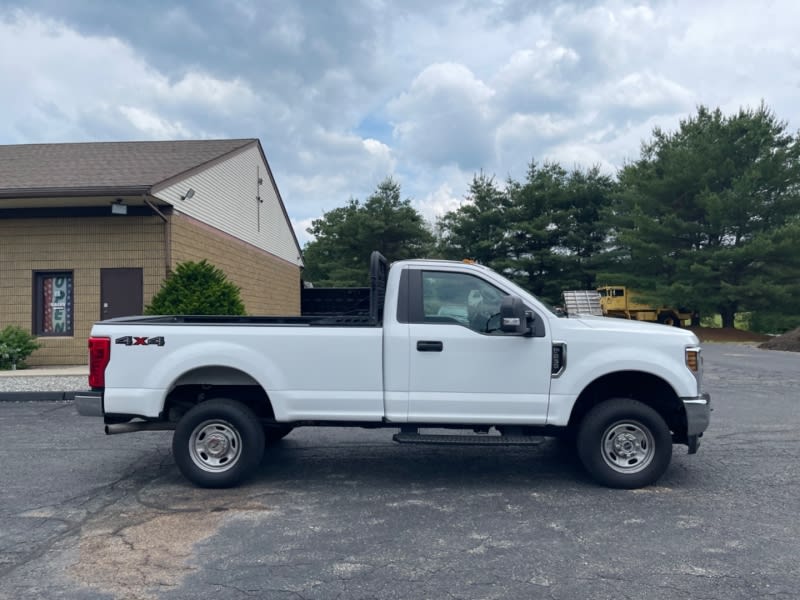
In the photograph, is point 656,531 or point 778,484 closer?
point 656,531

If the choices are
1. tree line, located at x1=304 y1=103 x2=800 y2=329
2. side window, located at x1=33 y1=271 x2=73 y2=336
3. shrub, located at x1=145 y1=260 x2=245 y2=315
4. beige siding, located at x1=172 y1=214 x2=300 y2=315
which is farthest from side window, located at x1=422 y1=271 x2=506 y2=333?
tree line, located at x1=304 y1=103 x2=800 y2=329

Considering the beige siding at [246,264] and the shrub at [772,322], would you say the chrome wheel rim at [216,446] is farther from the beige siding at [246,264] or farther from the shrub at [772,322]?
the shrub at [772,322]

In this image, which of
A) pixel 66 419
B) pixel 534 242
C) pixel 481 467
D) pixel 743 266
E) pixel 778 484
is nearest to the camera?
pixel 778 484

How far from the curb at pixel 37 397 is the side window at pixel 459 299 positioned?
7.97m

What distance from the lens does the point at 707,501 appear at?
195 inches

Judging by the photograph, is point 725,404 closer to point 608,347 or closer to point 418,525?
point 608,347

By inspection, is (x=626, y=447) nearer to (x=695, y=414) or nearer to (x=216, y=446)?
(x=695, y=414)

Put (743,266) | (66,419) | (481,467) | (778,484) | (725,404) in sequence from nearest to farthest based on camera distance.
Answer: (778,484)
(481,467)
(66,419)
(725,404)
(743,266)

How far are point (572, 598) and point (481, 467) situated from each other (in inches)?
108

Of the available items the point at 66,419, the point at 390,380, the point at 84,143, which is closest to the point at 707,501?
the point at 390,380

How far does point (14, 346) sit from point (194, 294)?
448 cm

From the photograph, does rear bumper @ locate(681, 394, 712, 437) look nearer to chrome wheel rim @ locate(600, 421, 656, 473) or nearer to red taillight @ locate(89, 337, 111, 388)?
chrome wheel rim @ locate(600, 421, 656, 473)

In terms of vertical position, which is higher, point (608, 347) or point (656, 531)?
point (608, 347)

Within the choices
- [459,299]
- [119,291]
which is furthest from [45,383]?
[459,299]
